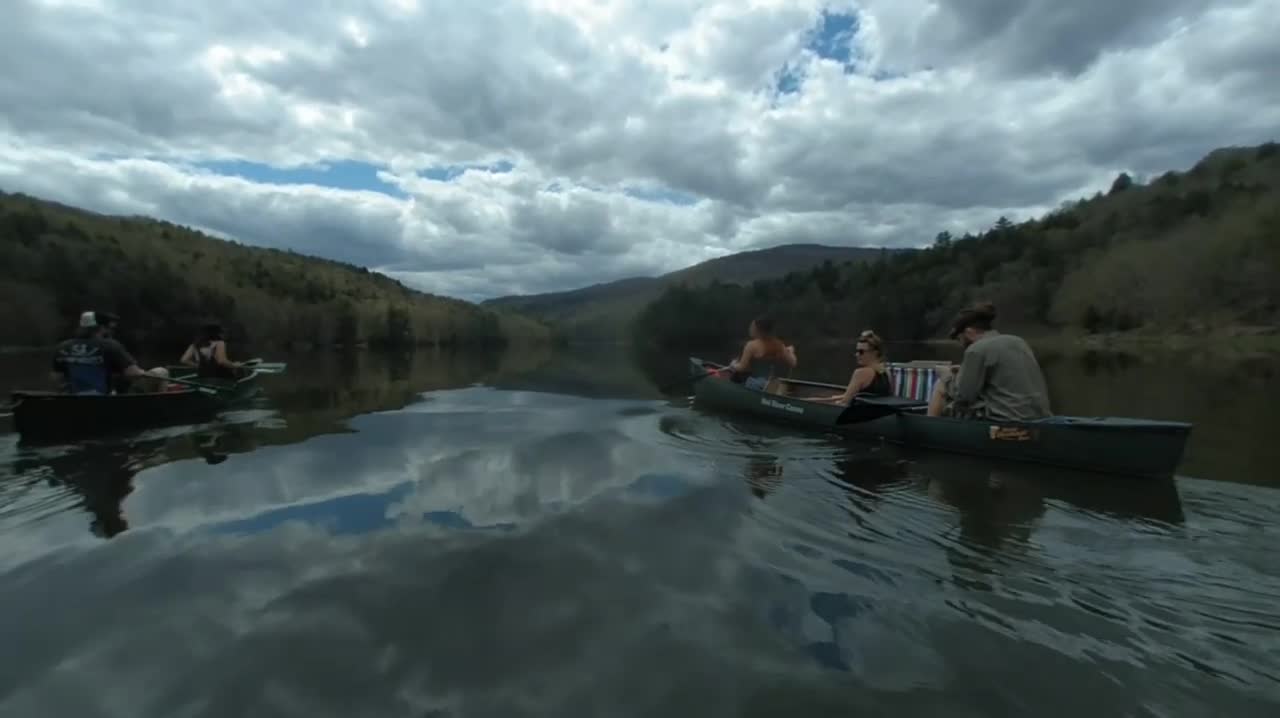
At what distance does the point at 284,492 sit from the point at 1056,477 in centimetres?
839

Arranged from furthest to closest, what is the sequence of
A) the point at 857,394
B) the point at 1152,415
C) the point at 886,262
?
1. the point at 886,262
2. the point at 1152,415
3. the point at 857,394

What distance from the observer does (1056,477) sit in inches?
301

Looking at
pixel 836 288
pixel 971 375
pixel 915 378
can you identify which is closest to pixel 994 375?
pixel 971 375

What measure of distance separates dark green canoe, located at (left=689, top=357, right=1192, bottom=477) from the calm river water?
15.1 inches

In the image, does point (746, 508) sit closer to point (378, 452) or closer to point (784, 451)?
point (784, 451)

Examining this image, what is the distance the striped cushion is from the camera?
11062 mm

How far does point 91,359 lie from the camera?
395 inches

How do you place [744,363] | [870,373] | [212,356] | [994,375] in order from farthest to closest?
1. [212,356]
2. [744,363]
3. [870,373]
4. [994,375]

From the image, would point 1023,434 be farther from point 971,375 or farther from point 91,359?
point 91,359

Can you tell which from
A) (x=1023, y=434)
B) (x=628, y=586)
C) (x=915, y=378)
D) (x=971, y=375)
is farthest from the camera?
(x=915, y=378)

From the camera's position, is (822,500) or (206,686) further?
(822,500)

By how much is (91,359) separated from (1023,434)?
511 inches

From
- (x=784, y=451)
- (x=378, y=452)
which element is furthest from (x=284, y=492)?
(x=784, y=451)

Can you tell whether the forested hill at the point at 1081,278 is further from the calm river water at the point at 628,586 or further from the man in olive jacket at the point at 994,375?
the calm river water at the point at 628,586
